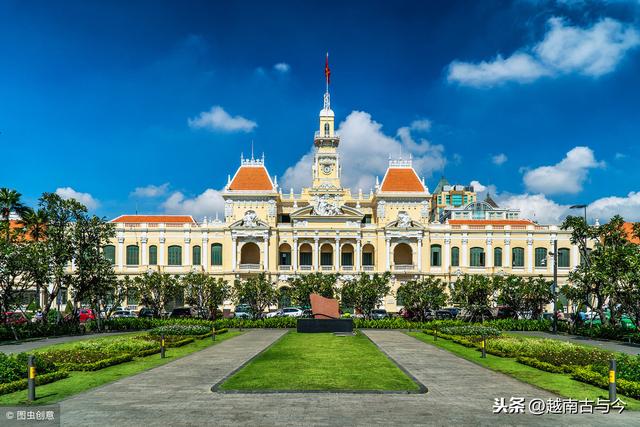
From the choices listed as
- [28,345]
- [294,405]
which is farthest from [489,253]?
[294,405]

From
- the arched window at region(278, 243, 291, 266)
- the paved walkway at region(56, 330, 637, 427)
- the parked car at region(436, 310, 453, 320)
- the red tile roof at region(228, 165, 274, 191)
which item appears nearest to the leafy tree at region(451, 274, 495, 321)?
the parked car at region(436, 310, 453, 320)

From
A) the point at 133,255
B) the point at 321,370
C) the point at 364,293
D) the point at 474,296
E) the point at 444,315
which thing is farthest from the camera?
the point at 133,255

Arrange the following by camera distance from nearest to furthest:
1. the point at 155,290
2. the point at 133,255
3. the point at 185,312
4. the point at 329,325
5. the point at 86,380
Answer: the point at 86,380 → the point at 329,325 → the point at 155,290 → the point at 185,312 → the point at 133,255

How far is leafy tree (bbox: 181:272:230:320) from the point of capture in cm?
5100

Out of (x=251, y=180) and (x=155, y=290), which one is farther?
(x=251, y=180)

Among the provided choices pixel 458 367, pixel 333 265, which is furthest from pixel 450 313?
pixel 458 367

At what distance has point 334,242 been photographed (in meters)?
69.7

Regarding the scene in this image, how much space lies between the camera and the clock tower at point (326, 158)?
75750 millimetres

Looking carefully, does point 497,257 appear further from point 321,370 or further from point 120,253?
point 321,370

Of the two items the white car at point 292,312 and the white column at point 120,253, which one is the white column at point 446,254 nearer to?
the white car at point 292,312

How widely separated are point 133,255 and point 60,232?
29003 millimetres

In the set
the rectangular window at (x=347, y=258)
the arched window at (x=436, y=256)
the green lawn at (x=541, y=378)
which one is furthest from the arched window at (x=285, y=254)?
the green lawn at (x=541, y=378)

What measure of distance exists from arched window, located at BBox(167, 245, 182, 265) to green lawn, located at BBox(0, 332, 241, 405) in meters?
42.1

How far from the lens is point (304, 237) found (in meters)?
69.4
